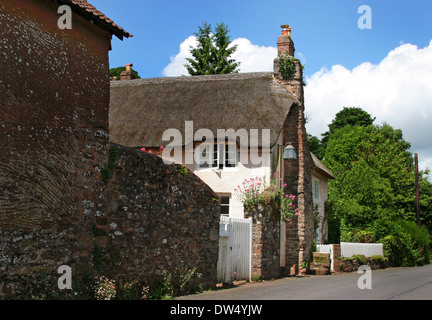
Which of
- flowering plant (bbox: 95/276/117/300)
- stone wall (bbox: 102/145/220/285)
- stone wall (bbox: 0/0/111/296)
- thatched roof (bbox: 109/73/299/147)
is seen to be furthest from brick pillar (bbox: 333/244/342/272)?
stone wall (bbox: 0/0/111/296)

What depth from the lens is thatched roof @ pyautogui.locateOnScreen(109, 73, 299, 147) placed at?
706 inches

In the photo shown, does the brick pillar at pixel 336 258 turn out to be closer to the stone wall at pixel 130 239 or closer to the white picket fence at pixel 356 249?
the white picket fence at pixel 356 249

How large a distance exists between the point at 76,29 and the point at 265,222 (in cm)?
833

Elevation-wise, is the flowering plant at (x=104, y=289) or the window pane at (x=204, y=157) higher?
the window pane at (x=204, y=157)

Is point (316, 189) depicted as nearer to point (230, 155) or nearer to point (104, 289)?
point (230, 155)

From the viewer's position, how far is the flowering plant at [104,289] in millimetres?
8062

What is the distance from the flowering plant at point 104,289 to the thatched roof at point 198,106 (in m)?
9.87

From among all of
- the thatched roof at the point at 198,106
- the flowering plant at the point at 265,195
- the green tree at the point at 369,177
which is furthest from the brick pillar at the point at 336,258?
the thatched roof at the point at 198,106

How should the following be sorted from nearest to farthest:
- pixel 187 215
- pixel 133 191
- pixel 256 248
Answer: pixel 133 191 → pixel 187 215 → pixel 256 248

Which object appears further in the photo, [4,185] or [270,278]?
[270,278]

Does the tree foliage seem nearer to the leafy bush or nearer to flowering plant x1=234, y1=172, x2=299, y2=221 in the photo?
the leafy bush
